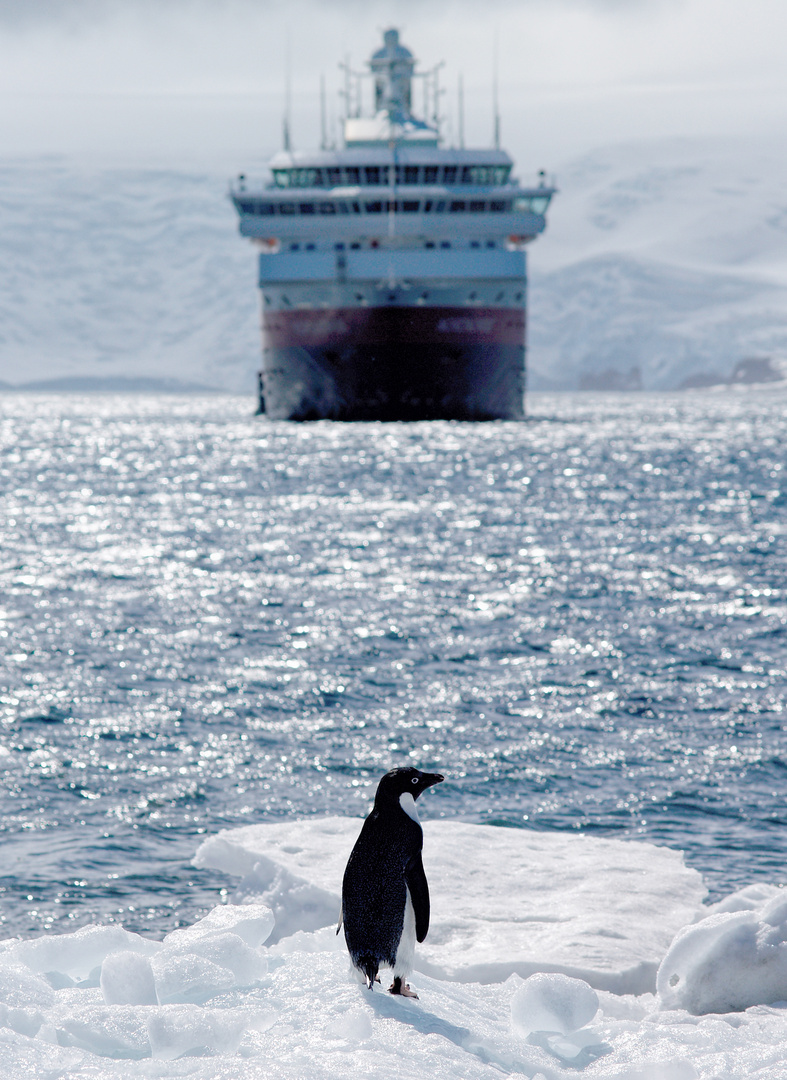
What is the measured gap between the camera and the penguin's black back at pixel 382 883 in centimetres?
668

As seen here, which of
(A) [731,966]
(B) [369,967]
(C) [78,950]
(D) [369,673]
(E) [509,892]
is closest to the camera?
(B) [369,967]

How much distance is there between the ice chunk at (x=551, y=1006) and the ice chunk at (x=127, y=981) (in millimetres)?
2078

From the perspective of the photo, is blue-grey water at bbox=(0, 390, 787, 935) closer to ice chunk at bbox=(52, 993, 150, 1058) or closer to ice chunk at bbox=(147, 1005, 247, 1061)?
ice chunk at bbox=(52, 993, 150, 1058)

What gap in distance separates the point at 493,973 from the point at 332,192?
70658 millimetres

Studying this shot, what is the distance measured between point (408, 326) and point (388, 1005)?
218 ft

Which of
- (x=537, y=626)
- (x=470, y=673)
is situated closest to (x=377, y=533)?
(x=537, y=626)

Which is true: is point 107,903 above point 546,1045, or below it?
below

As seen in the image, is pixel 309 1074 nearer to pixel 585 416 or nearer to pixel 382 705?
pixel 382 705

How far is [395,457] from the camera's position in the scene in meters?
62.8

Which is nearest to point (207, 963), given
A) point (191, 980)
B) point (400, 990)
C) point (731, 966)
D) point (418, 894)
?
point (191, 980)

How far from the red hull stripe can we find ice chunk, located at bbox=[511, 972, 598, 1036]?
6519 centimetres

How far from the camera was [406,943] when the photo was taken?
6.82 metres

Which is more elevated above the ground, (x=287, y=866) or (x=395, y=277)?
(x=395, y=277)

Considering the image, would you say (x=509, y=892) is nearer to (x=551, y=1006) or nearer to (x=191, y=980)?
(x=551, y=1006)
